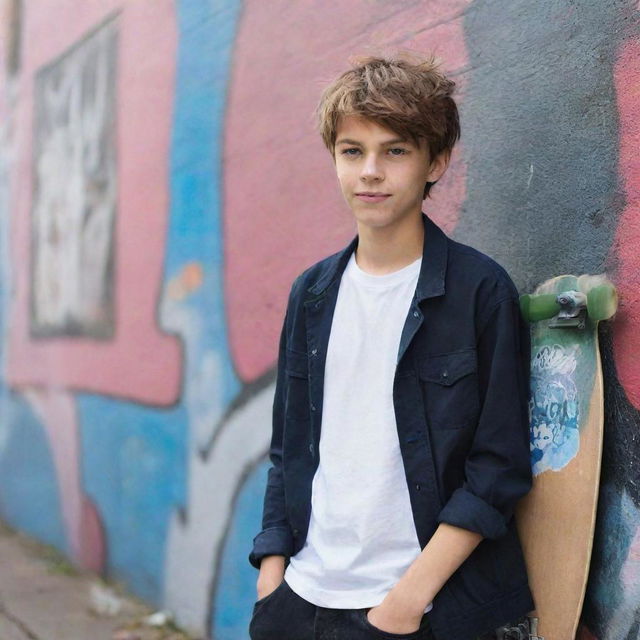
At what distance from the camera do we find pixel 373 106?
1721 mm

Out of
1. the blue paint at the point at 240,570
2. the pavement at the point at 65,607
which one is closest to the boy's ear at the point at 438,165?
the blue paint at the point at 240,570

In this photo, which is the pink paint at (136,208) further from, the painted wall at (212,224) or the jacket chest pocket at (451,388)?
the jacket chest pocket at (451,388)

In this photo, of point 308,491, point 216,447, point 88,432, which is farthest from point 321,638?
point 88,432

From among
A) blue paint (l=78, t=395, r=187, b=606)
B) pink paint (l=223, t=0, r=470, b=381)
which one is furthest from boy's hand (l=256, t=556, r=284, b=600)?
blue paint (l=78, t=395, r=187, b=606)

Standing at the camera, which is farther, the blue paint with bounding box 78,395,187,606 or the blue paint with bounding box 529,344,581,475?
the blue paint with bounding box 78,395,187,606

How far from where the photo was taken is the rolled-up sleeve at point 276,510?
1.91 m

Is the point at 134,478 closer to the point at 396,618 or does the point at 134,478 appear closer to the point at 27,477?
the point at 27,477

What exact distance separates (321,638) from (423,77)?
3.58 ft

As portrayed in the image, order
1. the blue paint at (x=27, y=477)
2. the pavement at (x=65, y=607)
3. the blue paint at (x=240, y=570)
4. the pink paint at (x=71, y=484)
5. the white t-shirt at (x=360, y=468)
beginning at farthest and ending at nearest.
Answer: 1. the blue paint at (x=27, y=477)
2. the pink paint at (x=71, y=484)
3. the pavement at (x=65, y=607)
4. the blue paint at (x=240, y=570)
5. the white t-shirt at (x=360, y=468)

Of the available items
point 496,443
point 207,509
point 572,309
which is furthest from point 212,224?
point 496,443

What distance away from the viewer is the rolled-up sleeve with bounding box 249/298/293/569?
1.91 meters

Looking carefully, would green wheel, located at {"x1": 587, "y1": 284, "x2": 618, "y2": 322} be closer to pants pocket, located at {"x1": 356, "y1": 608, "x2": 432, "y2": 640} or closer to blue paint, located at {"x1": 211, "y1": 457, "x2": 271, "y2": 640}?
pants pocket, located at {"x1": 356, "y1": 608, "x2": 432, "y2": 640}

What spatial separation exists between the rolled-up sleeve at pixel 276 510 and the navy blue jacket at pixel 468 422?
348 mm

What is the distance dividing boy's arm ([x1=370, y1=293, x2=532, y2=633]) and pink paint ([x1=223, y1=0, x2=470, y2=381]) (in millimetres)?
1117
